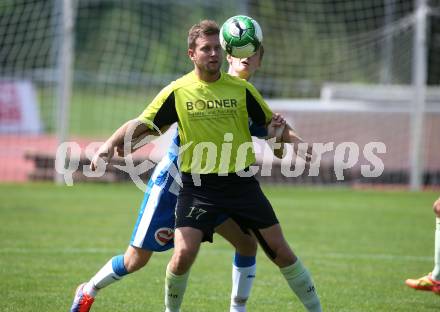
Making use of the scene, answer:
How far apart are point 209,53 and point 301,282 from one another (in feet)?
5.28

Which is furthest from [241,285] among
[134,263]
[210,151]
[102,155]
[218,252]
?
[218,252]

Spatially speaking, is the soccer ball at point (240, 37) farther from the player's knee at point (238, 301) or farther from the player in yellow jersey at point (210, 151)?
the player's knee at point (238, 301)

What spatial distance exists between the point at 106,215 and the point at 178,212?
735cm

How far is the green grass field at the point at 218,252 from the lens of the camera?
6877 millimetres

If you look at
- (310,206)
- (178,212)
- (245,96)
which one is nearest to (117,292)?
(178,212)

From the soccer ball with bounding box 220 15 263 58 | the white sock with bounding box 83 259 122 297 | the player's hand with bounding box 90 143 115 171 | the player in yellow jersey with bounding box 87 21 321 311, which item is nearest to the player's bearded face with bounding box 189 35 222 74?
the player in yellow jersey with bounding box 87 21 321 311

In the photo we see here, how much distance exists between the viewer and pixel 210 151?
17.9 ft

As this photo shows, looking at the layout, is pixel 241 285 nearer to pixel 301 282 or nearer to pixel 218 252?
pixel 301 282

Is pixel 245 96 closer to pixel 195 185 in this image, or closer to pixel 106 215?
pixel 195 185

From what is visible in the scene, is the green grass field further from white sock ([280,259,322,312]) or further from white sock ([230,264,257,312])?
white sock ([280,259,322,312])

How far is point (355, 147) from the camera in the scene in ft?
56.2

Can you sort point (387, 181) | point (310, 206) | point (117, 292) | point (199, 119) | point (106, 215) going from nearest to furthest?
point (199, 119)
point (117, 292)
point (106, 215)
point (310, 206)
point (387, 181)

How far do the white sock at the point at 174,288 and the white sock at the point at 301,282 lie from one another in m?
0.67

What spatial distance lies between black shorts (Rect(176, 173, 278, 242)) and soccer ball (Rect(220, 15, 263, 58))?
90cm
